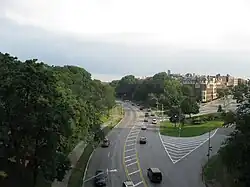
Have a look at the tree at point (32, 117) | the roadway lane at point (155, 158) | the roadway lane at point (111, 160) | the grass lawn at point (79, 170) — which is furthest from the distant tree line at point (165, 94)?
the tree at point (32, 117)

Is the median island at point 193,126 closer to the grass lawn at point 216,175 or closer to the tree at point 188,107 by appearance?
the tree at point 188,107

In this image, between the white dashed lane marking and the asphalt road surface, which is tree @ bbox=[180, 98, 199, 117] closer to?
the white dashed lane marking

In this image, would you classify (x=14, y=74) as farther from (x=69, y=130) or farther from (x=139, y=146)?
(x=139, y=146)

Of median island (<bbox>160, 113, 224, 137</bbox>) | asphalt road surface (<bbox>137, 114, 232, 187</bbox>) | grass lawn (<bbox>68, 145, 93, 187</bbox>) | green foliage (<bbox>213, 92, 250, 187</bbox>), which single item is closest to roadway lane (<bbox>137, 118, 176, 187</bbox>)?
asphalt road surface (<bbox>137, 114, 232, 187</bbox>)

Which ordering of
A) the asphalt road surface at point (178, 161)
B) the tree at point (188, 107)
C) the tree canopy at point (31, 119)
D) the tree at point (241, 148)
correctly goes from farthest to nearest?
the tree at point (188, 107) < the asphalt road surface at point (178, 161) < the tree canopy at point (31, 119) < the tree at point (241, 148)

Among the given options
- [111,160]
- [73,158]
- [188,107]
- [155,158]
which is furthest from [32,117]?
[188,107]

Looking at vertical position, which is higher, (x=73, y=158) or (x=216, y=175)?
(x=216, y=175)

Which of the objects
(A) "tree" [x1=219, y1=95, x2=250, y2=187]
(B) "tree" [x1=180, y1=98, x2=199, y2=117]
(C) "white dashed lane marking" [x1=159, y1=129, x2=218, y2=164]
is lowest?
(C) "white dashed lane marking" [x1=159, y1=129, x2=218, y2=164]

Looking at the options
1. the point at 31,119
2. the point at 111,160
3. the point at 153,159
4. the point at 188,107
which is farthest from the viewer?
the point at 188,107

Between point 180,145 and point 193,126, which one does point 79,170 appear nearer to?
point 180,145

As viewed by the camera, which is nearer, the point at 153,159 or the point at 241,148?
the point at 241,148

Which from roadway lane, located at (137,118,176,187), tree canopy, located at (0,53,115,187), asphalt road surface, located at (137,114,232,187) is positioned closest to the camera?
tree canopy, located at (0,53,115,187)
